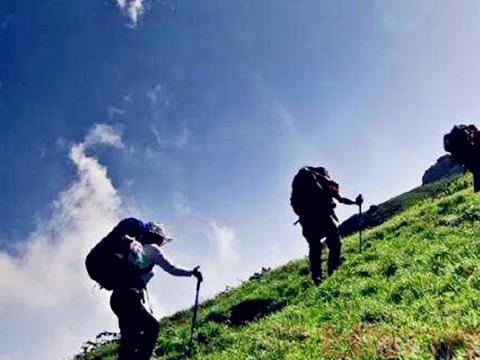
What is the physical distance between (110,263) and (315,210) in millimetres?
7548

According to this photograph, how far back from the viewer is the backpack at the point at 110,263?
383 inches

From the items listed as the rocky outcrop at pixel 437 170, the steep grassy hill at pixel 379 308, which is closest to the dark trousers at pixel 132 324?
the steep grassy hill at pixel 379 308

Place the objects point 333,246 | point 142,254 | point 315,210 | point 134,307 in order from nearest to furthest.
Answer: point 134,307, point 142,254, point 315,210, point 333,246

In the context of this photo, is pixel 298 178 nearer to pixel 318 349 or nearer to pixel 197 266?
pixel 197 266

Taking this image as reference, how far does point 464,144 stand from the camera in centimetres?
1747

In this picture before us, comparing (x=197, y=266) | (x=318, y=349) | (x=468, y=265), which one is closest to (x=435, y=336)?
(x=318, y=349)

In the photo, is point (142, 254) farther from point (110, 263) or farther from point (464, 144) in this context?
point (464, 144)

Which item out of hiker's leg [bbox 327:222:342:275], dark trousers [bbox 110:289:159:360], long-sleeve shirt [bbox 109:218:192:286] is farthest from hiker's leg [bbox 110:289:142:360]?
hiker's leg [bbox 327:222:342:275]

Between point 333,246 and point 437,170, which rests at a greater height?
point 437,170

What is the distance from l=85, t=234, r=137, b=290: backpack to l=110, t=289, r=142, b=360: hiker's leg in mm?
191

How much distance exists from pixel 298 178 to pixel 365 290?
185 inches

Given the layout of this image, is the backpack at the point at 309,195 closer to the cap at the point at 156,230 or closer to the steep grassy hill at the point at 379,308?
the steep grassy hill at the point at 379,308

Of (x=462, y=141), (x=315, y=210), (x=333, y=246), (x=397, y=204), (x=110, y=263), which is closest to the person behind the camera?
(x=110, y=263)

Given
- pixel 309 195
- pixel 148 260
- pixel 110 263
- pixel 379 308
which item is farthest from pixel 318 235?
pixel 110 263
